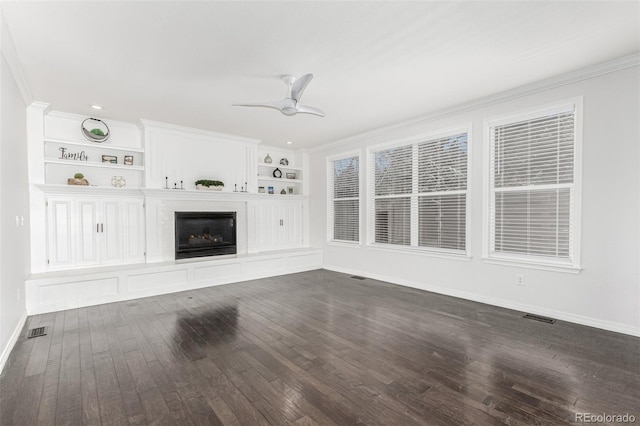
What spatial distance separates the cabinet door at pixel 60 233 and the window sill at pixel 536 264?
6232mm

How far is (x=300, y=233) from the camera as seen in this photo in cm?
752

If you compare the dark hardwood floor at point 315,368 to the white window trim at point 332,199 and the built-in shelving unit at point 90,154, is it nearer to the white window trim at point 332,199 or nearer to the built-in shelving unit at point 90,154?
the built-in shelving unit at point 90,154

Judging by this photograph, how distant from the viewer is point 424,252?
5.09 meters

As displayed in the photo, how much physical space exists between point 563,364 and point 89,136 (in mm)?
6738

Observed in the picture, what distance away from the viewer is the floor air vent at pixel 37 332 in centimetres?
326

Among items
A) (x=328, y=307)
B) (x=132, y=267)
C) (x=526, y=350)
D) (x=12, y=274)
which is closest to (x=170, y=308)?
(x=132, y=267)

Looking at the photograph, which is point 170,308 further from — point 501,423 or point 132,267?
point 501,423

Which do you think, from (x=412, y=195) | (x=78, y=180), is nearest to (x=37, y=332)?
(x=78, y=180)

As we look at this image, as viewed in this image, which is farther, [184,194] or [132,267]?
[184,194]

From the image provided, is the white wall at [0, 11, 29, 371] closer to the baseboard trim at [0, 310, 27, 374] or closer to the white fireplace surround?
the baseboard trim at [0, 310, 27, 374]

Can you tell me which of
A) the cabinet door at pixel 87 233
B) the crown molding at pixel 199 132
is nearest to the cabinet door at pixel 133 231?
the cabinet door at pixel 87 233

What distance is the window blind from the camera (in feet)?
12.0

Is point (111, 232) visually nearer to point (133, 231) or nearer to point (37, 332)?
point (133, 231)

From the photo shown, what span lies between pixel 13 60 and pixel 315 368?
4.14 meters
